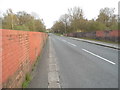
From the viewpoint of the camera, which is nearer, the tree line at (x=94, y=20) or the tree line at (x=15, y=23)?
the tree line at (x=15, y=23)

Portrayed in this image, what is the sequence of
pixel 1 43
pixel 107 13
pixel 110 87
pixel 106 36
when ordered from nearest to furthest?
pixel 1 43 < pixel 110 87 < pixel 106 36 < pixel 107 13

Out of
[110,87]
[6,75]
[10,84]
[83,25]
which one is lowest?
[110,87]

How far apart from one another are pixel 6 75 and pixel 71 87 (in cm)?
223

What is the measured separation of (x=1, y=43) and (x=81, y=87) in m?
2.84

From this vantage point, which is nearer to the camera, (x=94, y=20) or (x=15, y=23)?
(x=15, y=23)

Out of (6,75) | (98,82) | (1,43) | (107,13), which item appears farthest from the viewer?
(107,13)

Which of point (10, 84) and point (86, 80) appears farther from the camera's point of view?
point (86, 80)

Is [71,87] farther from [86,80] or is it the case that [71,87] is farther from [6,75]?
[6,75]

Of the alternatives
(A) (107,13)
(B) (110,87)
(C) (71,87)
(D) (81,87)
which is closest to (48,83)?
(C) (71,87)

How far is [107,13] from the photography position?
55.2 metres

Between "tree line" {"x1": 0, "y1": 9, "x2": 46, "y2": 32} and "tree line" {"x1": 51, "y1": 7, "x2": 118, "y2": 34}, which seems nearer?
"tree line" {"x1": 0, "y1": 9, "x2": 46, "y2": 32}

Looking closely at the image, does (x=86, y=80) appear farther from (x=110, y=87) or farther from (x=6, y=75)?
(x=6, y=75)

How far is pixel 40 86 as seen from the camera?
14.3 feet

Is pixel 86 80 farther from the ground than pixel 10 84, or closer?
closer
